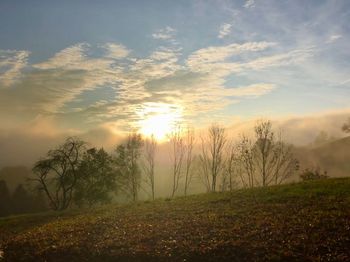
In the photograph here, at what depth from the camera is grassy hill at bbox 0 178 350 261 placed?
21.2 metres

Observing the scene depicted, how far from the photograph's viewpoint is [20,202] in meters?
103

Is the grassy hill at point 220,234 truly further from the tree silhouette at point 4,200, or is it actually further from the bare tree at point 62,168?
the tree silhouette at point 4,200

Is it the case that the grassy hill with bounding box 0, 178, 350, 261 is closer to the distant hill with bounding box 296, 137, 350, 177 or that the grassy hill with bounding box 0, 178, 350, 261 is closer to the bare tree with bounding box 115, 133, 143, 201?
the bare tree with bounding box 115, 133, 143, 201

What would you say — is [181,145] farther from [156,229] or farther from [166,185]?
[166,185]

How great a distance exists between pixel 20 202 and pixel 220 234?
8955 centimetres

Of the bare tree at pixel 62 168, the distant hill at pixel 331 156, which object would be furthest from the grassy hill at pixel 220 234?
the distant hill at pixel 331 156

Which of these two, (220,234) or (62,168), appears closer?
(220,234)

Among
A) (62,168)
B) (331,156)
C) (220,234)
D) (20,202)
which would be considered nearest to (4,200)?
(20,202)

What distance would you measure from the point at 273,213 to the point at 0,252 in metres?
19.4

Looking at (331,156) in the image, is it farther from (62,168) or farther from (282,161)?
(62,168)

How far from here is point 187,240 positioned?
24391mm

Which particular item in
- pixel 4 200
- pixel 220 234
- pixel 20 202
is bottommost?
pixel 220 234

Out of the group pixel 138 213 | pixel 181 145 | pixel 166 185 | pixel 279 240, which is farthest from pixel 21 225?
pixel 166 185

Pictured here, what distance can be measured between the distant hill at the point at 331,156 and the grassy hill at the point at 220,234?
467 ft
